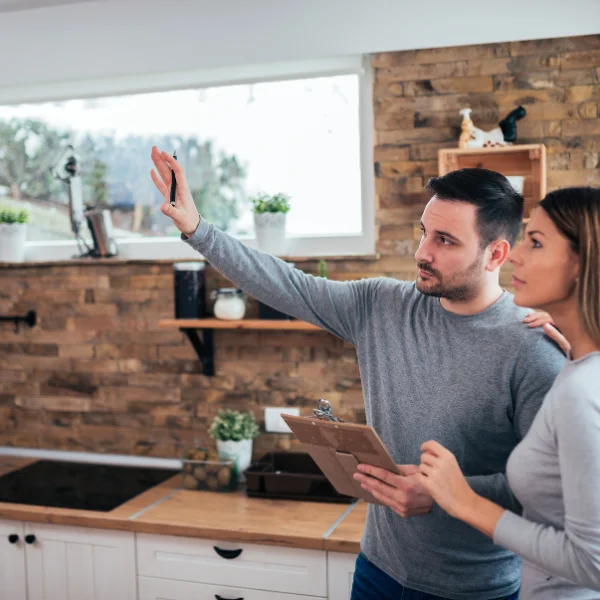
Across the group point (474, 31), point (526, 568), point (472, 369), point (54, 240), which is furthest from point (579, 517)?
point (54, 240)

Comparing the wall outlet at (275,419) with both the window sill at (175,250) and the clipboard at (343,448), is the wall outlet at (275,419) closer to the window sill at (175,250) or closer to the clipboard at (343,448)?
the window sill at (175,250)

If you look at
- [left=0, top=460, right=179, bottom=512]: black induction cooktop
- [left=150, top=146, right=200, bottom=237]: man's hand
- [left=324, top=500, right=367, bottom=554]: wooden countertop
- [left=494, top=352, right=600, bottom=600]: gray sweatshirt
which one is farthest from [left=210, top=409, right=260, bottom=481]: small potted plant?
[left=494, top=352, right=600, bottom=600]: gray sweatshirt

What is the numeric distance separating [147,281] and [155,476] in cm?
80

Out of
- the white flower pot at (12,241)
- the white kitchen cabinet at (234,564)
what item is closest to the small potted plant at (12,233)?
the white flower pot at (12,241)

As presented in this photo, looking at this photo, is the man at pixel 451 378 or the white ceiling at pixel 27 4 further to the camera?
the white ceiling at pixel 27 4

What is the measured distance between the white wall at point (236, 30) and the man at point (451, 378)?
1.30 meters

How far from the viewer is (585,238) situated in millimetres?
1285

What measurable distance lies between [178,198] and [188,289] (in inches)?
53.4

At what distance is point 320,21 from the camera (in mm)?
2938

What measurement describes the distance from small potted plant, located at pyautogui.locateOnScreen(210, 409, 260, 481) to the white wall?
54.5 inches

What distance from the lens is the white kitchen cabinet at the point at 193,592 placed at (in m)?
2.54

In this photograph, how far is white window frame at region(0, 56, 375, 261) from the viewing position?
3021mm

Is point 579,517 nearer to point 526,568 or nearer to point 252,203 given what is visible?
point 526,568

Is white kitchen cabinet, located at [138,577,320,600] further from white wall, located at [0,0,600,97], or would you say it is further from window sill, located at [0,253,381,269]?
white wall, located at [0,0,600,97]
